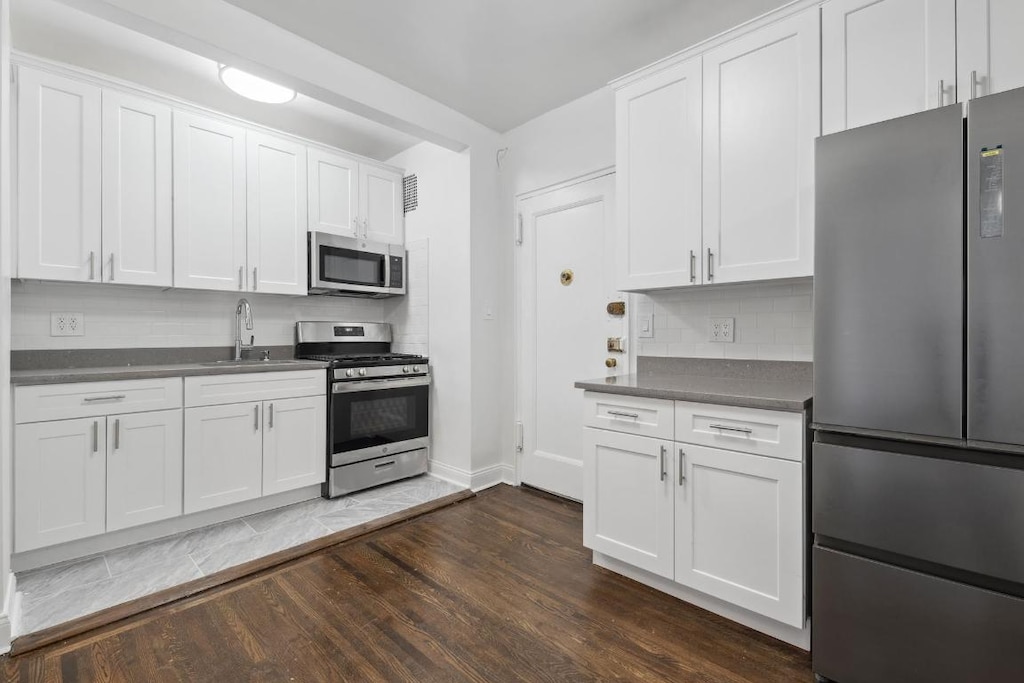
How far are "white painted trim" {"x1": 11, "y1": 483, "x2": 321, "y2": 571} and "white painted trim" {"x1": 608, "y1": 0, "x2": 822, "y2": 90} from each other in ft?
10.1

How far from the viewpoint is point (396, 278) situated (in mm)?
3797

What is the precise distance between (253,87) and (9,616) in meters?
2.63

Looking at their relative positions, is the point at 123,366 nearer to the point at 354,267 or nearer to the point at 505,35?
the point at 354,267

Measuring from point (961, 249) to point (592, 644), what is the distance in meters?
1.70

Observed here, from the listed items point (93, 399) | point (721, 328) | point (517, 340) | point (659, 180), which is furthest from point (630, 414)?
point (93, 399)

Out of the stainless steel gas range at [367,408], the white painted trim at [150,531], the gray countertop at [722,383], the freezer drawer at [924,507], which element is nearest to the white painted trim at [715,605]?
the freezer drawer at [924,507]

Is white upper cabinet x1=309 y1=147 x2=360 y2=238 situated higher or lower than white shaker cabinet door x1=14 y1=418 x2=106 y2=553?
higher

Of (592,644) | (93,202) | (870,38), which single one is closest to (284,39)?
(93,202)

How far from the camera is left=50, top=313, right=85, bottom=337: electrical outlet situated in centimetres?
266

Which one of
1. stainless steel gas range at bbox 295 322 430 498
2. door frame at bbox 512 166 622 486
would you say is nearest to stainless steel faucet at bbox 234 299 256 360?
stainless steel gas range at bbox 295 322 430 498

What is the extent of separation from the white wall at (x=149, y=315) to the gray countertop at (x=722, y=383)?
2455 millimetres

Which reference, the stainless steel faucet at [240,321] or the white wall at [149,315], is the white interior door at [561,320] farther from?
the stainless steel faucet at [240,321]

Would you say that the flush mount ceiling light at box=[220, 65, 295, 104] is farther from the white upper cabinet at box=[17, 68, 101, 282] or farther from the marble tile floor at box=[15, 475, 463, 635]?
the marble tile floor at box=[15, 475, 463, 635]

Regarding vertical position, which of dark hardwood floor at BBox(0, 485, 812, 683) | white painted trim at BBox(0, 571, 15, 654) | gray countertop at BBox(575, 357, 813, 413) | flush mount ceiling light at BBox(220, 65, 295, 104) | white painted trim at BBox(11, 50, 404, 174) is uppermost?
flush mount ceiling light at BBox(220, 65, 295, 104)
